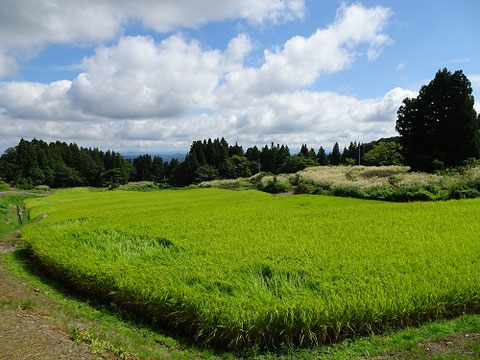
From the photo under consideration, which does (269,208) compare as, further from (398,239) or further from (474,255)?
(474,255)

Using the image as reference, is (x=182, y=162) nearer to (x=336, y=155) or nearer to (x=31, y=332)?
(x=336, y=155)

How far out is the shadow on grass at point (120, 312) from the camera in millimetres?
4695

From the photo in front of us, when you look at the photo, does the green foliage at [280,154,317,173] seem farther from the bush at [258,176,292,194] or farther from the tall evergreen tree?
the bush at [258,176,292,194]

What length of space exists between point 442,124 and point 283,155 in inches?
1486

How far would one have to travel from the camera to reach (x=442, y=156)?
2061 centimetres

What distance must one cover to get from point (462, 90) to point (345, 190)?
446 inches

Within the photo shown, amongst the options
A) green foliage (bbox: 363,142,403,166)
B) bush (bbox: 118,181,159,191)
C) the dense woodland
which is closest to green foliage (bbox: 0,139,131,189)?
the dense woodland

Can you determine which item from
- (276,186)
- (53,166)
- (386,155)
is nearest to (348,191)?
(276,186)

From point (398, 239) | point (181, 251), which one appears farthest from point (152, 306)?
point (398, 239)

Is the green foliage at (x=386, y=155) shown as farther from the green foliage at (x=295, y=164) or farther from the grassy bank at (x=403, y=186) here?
the grassy bank at (x=403, y=186)

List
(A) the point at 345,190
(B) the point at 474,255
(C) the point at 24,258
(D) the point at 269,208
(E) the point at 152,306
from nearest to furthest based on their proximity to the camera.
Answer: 1. (E) the point at 152,306
2. (B) the point at 474,255
3. (C) the point at 24,258
4. (D) the point at 269,208
5. (A) the point at 345,190

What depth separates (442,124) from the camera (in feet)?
69.9

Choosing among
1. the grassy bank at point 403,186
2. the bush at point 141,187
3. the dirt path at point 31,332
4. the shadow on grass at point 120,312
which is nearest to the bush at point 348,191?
the grassy bank at point 403,186

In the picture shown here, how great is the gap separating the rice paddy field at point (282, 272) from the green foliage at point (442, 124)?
12.7m
